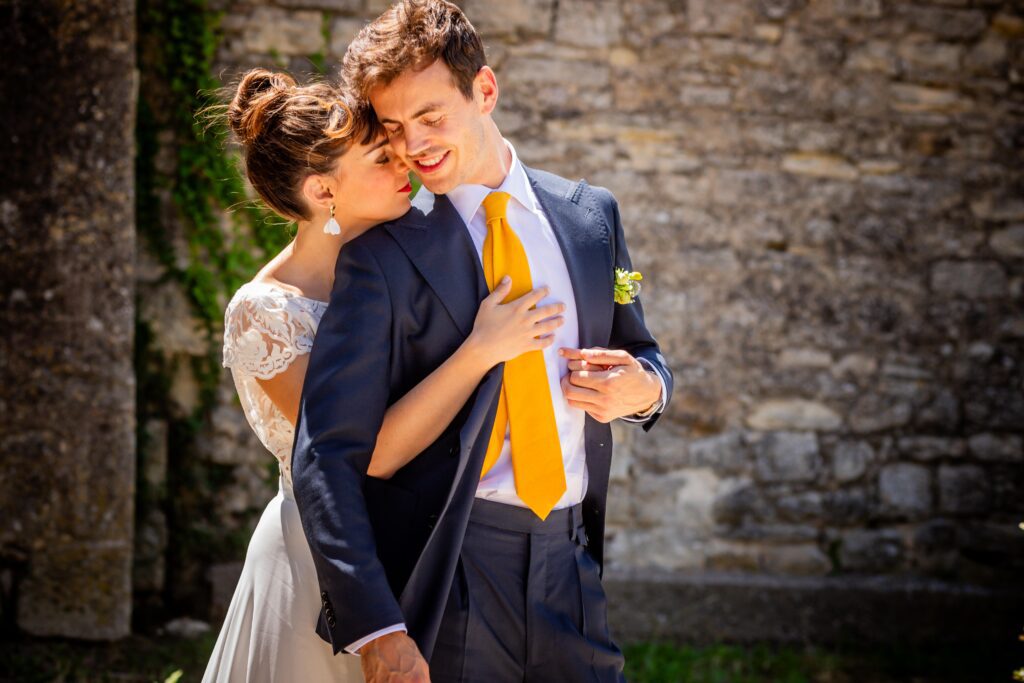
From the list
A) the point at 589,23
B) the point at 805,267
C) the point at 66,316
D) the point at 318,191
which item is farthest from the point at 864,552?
the point at 66,316

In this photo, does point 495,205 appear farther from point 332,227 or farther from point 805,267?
point 805,267

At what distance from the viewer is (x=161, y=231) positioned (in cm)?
446

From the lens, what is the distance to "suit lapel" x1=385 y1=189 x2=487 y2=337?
2.04 metres

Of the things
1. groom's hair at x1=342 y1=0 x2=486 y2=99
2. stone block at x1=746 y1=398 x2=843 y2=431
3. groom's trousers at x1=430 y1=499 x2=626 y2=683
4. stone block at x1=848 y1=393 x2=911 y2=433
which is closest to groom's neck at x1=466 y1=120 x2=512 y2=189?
groom's hair at x1=342 y1=0 x2=486 y2=99

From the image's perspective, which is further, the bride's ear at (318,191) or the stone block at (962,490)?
the stone block at (962,490)

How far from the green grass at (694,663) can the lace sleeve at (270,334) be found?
2.23 metres

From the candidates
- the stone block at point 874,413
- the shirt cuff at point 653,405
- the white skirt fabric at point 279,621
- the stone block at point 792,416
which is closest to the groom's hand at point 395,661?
the white skirt fabric at point 279,621

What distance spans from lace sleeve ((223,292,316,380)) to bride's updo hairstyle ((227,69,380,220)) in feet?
0.93

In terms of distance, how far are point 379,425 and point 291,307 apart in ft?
1.60

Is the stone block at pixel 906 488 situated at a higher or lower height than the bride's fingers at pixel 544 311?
lower

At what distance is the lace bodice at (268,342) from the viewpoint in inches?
88.3

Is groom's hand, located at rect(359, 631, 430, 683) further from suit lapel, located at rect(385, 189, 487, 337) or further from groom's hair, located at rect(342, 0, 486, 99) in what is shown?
groom's hair, located at rect(342, 0, 486, 99)

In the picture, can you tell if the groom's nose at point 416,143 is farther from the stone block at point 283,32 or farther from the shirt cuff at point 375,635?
the stone block at point 283,32

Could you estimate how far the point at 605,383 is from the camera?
2.06 m
